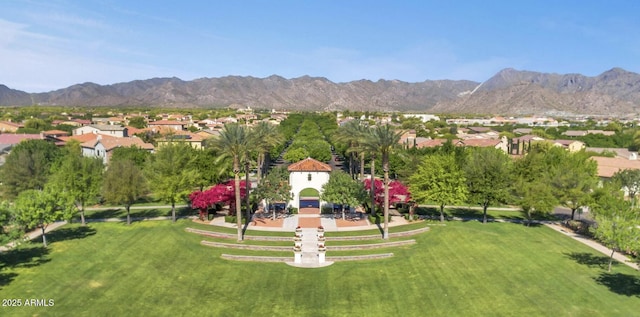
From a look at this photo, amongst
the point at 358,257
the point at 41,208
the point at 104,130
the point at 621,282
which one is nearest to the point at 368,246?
the point at 358,257

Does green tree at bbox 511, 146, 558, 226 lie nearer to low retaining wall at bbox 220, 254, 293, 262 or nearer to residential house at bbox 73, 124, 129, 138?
low retaining wall at bbox 220, 254, 293, 262

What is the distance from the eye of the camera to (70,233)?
43.9 meters

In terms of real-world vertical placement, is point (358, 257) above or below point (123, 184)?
below

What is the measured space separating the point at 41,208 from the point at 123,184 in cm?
979

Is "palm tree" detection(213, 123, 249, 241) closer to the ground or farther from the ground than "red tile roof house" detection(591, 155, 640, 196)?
farther from the ground

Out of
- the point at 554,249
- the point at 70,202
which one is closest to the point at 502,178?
the point at 554,249

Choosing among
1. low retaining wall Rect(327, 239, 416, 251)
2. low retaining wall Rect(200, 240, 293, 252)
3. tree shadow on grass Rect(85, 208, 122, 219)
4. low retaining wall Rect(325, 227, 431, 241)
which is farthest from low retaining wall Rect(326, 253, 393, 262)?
tree shadow on grass Rect(85, 208, 122, 219)

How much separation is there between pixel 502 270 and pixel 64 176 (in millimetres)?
45782

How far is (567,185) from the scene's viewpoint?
48.8m

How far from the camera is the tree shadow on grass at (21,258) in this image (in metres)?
32.6

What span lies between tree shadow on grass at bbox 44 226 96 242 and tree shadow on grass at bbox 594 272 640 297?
47428 millimetres

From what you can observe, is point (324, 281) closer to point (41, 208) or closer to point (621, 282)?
point (621, 282)

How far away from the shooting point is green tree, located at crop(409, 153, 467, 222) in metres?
47.7

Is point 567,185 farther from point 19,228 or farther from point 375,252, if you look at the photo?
point 19,228
